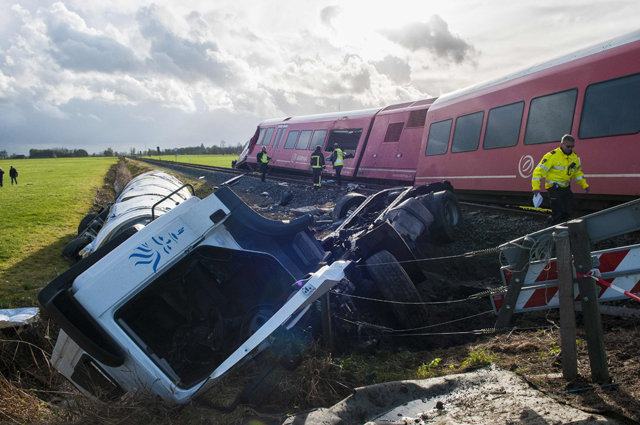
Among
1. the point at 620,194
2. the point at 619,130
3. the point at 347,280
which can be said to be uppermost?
the point at 619,130

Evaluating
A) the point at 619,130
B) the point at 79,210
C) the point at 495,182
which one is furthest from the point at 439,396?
the point at 79,210

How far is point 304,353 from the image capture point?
3289mm

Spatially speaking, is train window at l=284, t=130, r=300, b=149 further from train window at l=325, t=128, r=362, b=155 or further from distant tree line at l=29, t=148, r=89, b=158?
distant tree line at l=29, t=148, r=89, b=158

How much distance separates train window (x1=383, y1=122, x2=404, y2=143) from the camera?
13.4 metres

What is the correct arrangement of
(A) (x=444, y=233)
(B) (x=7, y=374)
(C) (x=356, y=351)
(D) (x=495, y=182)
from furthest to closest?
(D) (x=495, y=182) < (A) (x=444, y=233) < (B) (x=7, y=374) < (C) (x=356, y=351)

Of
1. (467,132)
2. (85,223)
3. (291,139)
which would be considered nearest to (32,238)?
(85,223)

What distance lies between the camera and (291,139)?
63.2 feet

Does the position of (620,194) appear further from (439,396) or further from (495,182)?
(439,396)

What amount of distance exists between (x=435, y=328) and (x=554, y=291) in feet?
4.47

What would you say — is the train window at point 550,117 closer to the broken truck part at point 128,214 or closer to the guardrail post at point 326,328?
the guardrail post at point 326,328

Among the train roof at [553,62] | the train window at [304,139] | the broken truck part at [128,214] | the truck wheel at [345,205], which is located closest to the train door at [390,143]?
the train roof at [553,62]

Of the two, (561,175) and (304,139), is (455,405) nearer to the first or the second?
(561,175)

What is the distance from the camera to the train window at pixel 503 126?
8305mm

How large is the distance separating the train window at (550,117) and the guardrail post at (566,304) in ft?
18.6
